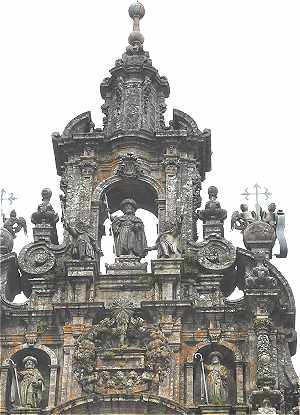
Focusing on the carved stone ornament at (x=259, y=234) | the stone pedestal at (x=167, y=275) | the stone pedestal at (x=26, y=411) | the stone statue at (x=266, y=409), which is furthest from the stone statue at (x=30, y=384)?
the carved stone ornament at (x=259, y=234)

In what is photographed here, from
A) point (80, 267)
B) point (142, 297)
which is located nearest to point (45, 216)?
point (80, 267)

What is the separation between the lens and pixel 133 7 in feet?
108

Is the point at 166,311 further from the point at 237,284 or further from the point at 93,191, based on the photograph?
the point at 93,191

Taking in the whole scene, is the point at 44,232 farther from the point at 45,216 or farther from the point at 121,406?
the point at 121,406

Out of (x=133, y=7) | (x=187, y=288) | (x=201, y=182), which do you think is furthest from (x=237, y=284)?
(x=133, y=7)

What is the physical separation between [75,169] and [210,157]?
315 cm

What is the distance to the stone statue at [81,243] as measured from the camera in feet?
87.7

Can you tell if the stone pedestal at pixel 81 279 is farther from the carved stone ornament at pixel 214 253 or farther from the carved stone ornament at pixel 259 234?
the carved stone ornament at pixel 259 234

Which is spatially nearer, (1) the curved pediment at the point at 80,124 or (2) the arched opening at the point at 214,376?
(2) the arched opening at the point at 214,376

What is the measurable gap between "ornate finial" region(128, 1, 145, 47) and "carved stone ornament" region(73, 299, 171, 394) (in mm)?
8685

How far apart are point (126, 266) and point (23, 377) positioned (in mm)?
3362


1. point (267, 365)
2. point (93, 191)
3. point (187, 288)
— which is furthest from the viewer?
point (93, 191)

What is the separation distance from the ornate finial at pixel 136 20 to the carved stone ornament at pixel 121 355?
342 inches

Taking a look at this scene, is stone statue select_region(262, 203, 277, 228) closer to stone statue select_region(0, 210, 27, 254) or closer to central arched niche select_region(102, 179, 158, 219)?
central arched niche select_region(102, 179, 158, 219)
